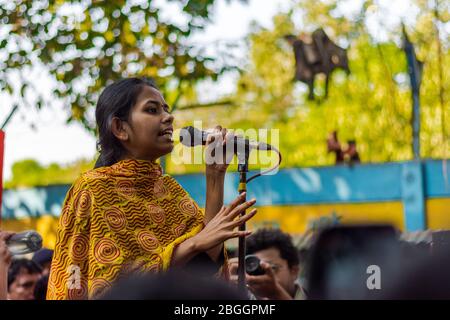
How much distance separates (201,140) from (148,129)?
220 millimetres

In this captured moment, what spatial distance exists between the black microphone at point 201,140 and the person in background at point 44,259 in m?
1.73

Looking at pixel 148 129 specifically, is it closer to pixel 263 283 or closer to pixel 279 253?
pixel 263 283

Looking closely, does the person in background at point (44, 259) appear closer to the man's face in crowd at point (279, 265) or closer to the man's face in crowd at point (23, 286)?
the man's face in crowd at point (23, 286)

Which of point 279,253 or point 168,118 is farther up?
point 168,118

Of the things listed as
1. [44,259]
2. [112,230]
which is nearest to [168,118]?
[112,230]

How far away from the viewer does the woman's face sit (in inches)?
108

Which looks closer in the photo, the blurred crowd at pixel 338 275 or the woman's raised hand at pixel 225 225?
the blurred crowd at pixel 338 275

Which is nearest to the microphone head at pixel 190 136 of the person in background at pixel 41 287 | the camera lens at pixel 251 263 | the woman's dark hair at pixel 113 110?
the woman's dark hair at pixel 113 110

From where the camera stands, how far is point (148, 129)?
275 centimetres

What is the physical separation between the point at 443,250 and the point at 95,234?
4.89ft

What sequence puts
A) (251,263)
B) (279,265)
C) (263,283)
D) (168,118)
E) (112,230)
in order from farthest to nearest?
1. (279,265)
2. (263,283)
3. (251,263)
4. (168,118)
5. (112,230)

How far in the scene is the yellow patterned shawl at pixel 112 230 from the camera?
2498 mm

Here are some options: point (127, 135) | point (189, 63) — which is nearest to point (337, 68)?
point (189, 63)

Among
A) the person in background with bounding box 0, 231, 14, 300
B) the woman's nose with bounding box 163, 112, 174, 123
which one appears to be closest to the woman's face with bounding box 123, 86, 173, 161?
the woman's nose with bounding box 163, 112, 174, 123
